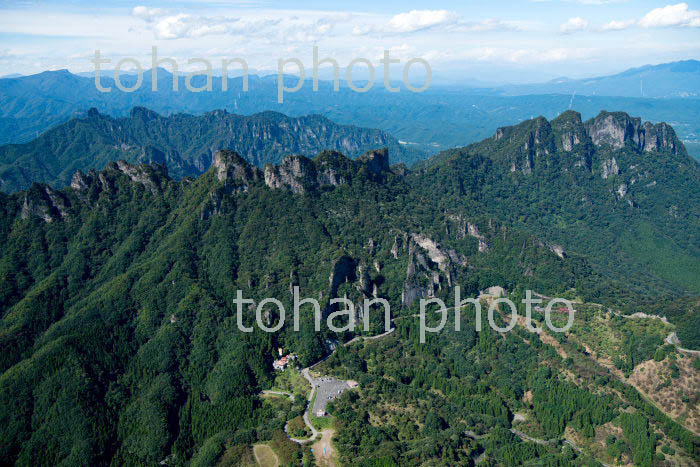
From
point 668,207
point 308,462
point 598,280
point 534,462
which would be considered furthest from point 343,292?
point 668,207

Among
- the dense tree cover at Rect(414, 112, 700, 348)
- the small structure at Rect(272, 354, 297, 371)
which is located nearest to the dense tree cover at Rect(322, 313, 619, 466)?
the small structure at Rect(272, 354, 297, 371)

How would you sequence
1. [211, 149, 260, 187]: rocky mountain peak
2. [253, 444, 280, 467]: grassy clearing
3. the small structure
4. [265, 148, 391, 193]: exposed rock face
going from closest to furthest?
[253, 444, 280, 467]: grassy clearing → the small structure → [211, 149, 260, 187]: rocky mountain peak → [265, 148, 391, 193]: exposed rock face

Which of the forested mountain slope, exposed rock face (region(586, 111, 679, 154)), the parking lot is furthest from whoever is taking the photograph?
exposed rock face (region(586, 111, 679, 154))

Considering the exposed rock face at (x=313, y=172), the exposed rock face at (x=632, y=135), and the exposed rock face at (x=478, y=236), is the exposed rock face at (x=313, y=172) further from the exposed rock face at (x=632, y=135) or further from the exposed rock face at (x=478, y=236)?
the exposed rock face at (x=632, y=135)

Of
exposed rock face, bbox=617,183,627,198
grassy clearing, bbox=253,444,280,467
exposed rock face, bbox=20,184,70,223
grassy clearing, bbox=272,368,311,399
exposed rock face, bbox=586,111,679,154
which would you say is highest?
exposed rock face, bbox=586,111,679,154

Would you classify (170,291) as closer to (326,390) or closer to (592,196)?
(326,390)

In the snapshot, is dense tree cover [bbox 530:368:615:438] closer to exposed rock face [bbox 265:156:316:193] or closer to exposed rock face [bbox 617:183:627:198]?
exposed rock face [bbox 265:156:316:193]
